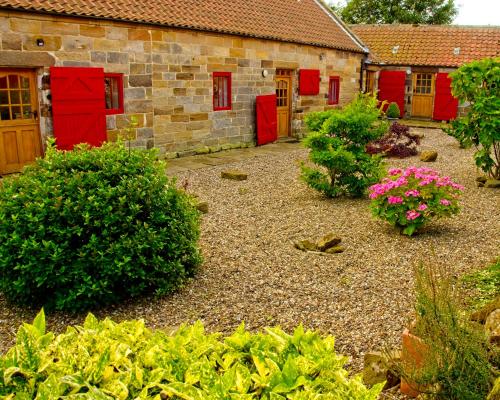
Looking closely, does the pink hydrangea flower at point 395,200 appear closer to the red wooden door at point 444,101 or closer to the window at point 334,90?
the window at point 334,90

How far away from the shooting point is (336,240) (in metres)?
6.11

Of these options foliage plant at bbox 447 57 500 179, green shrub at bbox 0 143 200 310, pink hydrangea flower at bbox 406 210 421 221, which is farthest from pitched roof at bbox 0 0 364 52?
pink hydrangea flower at bbox 406 210 421 221

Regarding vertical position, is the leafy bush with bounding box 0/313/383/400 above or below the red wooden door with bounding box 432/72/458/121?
below

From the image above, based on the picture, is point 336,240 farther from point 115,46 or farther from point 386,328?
point 115,46

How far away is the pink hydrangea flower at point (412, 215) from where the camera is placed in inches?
244

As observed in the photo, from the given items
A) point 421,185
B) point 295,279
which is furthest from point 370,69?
point 295,279

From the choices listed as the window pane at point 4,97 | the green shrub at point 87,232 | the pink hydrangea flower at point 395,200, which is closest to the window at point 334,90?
the window pane at point 4,97

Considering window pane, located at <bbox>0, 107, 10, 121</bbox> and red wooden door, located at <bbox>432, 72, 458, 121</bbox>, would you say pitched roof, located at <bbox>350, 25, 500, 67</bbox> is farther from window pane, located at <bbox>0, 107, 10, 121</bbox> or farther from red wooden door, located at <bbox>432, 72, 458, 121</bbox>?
window pane, located at <bbox>0, 107, 10, 121</bbox>

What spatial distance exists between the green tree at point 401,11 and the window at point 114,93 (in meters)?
26.9

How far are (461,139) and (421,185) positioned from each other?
12.4ft

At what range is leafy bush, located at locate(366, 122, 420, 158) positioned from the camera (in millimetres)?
13360

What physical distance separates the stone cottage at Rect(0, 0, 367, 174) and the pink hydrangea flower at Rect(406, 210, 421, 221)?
373cm

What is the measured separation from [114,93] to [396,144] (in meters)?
7.74

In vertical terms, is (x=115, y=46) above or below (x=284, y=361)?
above
